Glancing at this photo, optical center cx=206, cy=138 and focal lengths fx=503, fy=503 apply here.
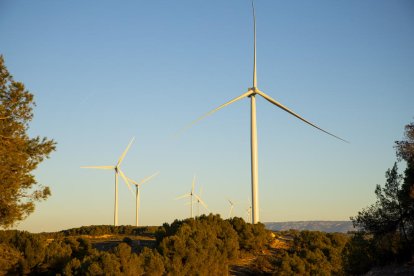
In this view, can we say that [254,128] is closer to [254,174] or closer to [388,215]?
[254,174]

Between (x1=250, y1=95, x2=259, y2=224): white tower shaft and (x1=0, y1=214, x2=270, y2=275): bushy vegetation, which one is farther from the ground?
(x1=250, y1=95, x2=259, y2=224): white tower shaft

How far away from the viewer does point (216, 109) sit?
58000mm

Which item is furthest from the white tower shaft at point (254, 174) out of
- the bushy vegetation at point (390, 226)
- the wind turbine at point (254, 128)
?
the bushy vegetation at point (390, 226)

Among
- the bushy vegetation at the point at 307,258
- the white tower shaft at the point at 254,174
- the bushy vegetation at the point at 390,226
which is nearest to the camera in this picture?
the bushy vegetation at the point at 390,226

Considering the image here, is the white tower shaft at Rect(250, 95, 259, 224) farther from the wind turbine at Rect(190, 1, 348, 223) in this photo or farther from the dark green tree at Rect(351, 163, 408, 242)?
the dark green tree at Rect(351, 163, 408, 242)

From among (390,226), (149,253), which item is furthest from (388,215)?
(149,253)

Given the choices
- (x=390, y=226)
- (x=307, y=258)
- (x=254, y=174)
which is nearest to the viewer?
(x=390, y=226)

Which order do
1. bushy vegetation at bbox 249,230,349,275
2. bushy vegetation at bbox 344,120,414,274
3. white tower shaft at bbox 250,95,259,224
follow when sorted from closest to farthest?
bushy vegetation at bbox 344,120,414,274 < bushy vegetation at bbox 249,230,349,275 < white tower shaft at bbox 250,95,259,224

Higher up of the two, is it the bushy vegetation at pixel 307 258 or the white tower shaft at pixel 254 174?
the white tower shaft at pixel 254 174

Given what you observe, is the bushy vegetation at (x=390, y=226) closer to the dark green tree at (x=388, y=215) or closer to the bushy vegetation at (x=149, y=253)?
the dark green tree at (x=388, y=215)

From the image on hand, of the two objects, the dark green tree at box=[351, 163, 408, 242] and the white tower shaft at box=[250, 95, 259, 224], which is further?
the white tower shaft at box=[250, 95, 259, 224]

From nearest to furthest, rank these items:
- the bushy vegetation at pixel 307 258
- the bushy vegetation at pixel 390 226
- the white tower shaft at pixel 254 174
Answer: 1. the bushy vegetation at pixel 390 226
2. the bushy vegetation at pixel 307 258
3. the white tower shaft at pixel 254 174

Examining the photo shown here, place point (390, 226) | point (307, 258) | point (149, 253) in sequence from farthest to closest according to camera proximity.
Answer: point (307, 258) → point (149, 253) → point (390, 226)

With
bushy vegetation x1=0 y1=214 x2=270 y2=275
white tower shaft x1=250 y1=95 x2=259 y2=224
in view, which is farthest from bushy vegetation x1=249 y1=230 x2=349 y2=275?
white tower shaft x1=250 y1=95 x2=259 y2=224
